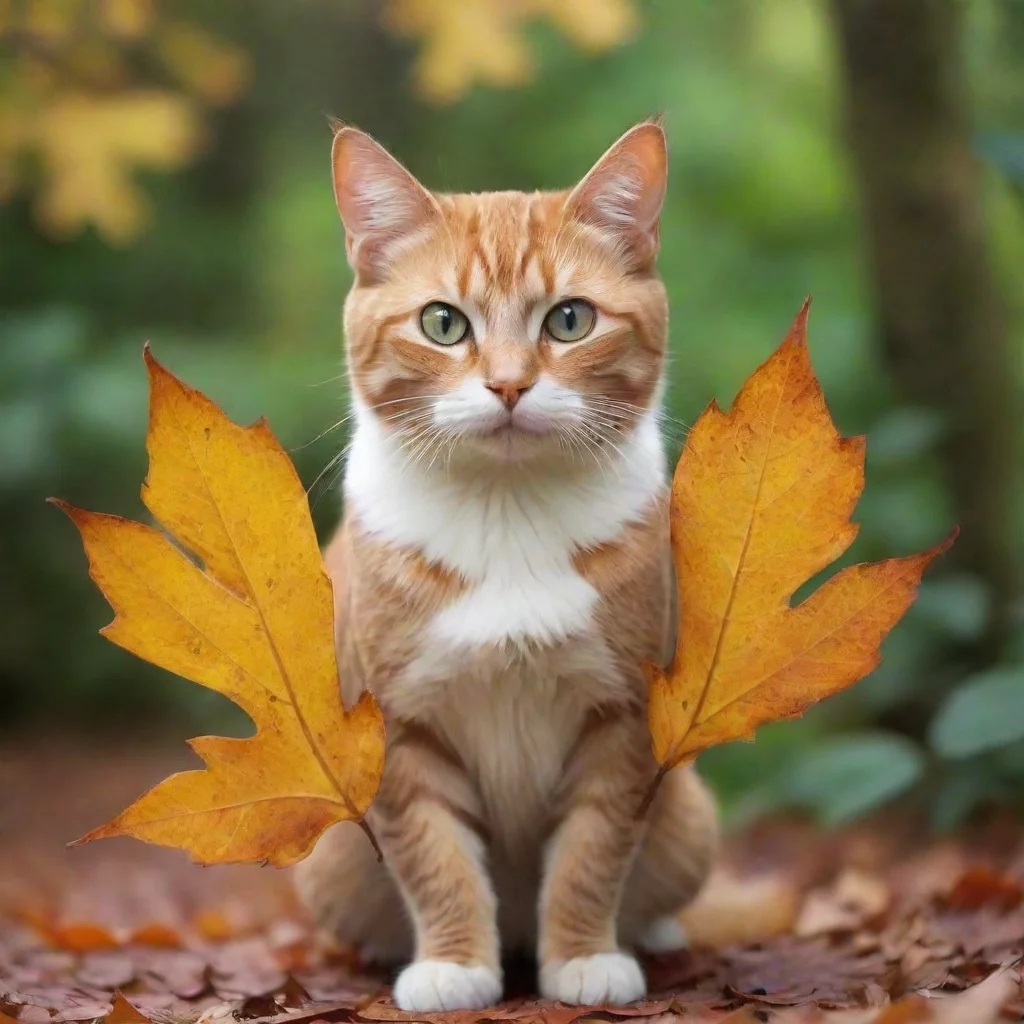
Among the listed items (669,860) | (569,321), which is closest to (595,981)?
(669,860)

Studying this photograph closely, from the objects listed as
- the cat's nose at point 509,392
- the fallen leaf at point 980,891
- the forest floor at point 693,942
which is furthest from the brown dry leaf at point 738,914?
the cat's nose at point 509,392

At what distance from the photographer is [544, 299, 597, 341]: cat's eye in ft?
5.23

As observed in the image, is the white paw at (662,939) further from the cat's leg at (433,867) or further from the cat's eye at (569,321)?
the cat's eye at (569,321)

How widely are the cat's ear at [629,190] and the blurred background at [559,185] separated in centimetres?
53

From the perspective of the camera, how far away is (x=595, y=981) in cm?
155

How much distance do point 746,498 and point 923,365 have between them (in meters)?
1.54

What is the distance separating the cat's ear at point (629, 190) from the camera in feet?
5.27

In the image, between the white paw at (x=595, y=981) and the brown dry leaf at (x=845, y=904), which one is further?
the brown dry leaf at (x=845, y=904)

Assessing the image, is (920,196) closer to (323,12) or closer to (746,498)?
(746,498)

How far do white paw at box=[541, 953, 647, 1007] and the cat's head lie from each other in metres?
0.65

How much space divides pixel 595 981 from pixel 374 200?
1051mm

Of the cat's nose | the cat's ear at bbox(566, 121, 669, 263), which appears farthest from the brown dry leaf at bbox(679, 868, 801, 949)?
the cat's ear at bbox(566, 121, 669, 263)

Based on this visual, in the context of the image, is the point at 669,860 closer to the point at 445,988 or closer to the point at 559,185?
the point at 445,988

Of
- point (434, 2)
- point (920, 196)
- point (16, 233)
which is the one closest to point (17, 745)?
point (16, 233)
